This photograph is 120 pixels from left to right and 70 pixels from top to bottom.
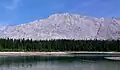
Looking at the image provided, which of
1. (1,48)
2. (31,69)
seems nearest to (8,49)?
(1,48)

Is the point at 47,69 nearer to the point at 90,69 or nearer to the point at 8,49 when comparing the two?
the point at 90,69

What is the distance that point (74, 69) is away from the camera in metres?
69.6

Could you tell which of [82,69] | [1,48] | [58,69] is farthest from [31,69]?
[1,48]

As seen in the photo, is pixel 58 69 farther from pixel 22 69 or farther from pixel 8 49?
pixel 8 49

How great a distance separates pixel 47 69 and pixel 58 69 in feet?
8.63

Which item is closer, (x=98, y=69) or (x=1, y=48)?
(x=98, y=69)

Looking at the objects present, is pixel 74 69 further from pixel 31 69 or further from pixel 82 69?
pixel 31 69

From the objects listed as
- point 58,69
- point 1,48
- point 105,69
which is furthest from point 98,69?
point 1,48

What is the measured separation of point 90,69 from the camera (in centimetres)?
7019

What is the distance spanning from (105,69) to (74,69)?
7198 millimetres

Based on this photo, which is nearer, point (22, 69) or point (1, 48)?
point (22, 69)

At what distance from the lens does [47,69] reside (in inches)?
2741

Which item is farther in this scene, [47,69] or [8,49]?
[8,49]

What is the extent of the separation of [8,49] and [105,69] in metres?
136
